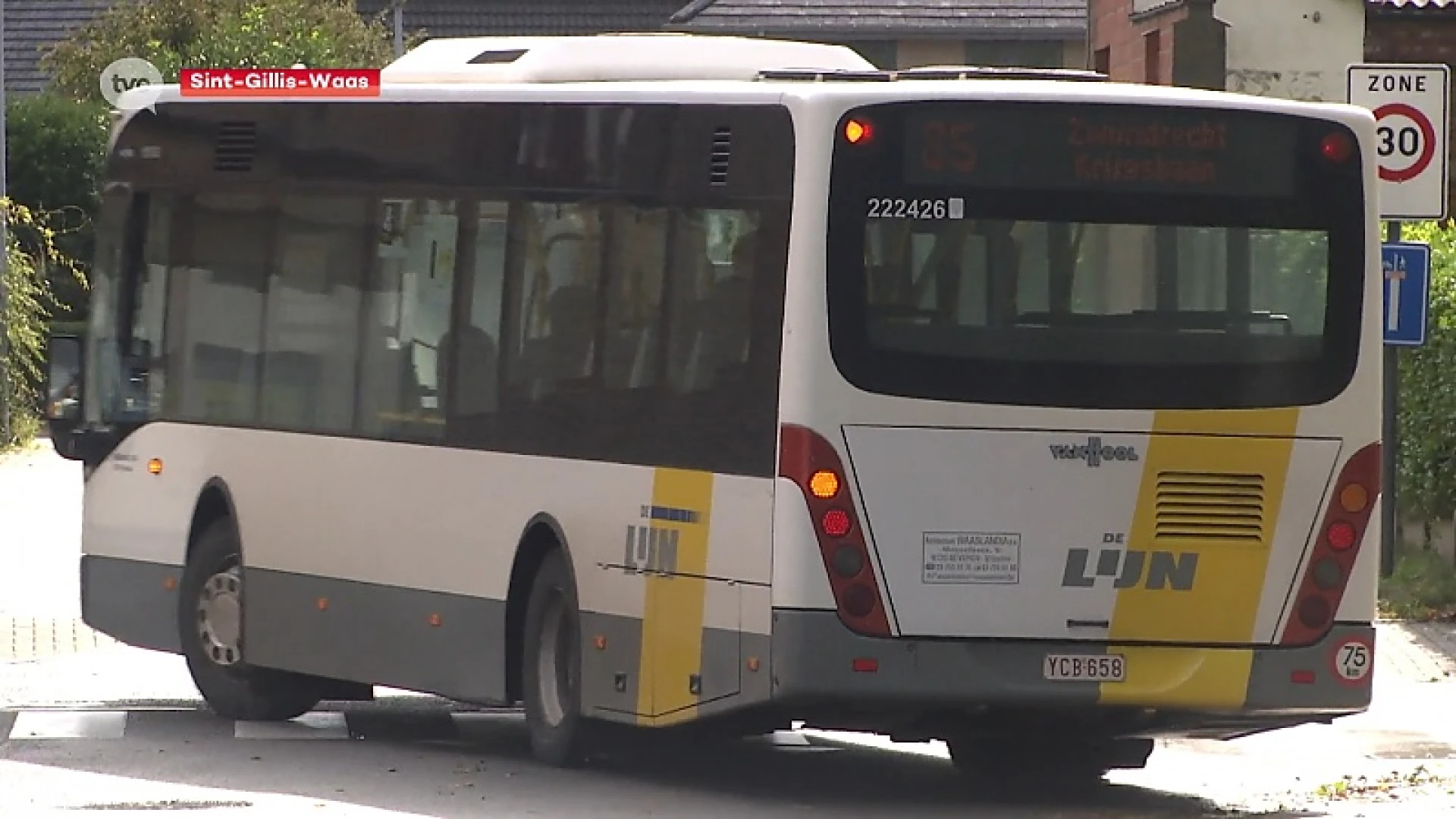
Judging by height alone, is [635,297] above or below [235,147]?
below

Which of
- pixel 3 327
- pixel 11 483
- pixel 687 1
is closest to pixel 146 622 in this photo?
pixel 11 483

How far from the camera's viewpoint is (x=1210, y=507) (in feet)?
40.7

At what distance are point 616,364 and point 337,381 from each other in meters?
2.14

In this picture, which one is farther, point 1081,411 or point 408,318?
point 408,318

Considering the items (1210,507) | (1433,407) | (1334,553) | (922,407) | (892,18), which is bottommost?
(1334,553)

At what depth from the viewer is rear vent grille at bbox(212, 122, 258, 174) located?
51.3ft

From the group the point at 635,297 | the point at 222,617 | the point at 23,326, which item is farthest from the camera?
the point at 23,326

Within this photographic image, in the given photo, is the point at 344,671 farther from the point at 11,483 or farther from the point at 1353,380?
the point at 11,483

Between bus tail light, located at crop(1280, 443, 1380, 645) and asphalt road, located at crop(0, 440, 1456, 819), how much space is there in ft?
2.23

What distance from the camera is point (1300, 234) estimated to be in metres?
12.6

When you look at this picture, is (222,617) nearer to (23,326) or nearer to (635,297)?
(635,297)

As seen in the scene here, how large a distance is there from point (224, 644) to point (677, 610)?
371cm

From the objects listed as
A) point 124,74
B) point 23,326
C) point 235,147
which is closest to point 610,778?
point 235,147

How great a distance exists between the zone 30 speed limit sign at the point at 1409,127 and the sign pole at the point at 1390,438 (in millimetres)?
502
